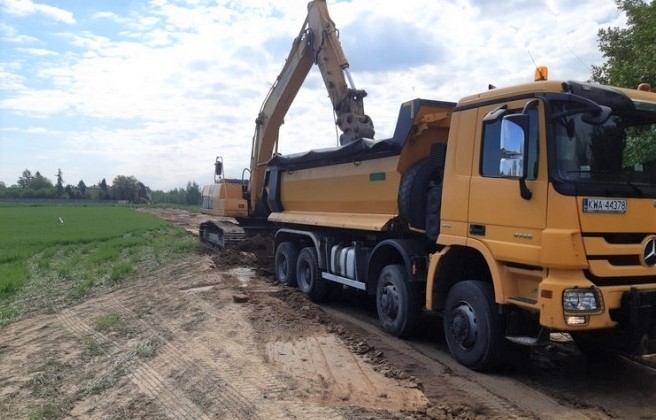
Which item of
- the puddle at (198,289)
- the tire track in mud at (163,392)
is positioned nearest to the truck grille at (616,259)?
the tire track in mud at (163,392)

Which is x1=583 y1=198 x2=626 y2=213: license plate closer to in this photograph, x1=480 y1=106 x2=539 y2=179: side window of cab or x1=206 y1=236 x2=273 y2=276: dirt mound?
x1=480 y1=106 x2=539 y2=179: side window of cab

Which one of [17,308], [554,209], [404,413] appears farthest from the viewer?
[17,308]

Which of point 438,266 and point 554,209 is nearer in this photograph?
point 554,209

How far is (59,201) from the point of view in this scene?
10794cm

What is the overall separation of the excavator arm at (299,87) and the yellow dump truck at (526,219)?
414cm

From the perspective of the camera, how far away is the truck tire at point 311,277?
10.8 metres

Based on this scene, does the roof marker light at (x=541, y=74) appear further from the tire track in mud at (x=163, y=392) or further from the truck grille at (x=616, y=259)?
the tire track in mud at (x=163, y=392)

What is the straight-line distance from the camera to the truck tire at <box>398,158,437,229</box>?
304 inches

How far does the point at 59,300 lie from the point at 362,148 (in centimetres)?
726

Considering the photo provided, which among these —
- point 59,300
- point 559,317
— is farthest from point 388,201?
point 59,300

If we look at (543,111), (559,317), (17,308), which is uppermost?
(543,111)

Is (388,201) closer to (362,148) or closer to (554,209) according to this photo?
(362,148)

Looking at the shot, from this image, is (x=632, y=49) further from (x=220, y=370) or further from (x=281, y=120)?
(x=220, y=370)

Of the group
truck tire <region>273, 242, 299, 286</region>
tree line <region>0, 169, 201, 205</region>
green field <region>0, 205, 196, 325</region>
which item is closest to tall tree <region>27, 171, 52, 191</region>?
tree line <region>0, 169, 201, 205</region>
